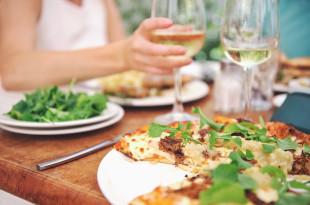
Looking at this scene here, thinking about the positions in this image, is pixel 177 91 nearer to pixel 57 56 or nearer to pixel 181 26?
pixel 181 26

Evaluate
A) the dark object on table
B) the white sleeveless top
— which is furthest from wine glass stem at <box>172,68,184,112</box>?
the white sleeveless top

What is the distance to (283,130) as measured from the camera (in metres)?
0.94

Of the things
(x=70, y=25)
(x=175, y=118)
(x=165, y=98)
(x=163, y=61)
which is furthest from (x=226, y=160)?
(x=70, y=25)

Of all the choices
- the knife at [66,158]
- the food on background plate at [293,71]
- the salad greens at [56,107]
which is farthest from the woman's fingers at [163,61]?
the food on background plate at [293,71]

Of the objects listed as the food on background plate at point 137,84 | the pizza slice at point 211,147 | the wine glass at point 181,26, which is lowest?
the food on background plate at point 137,84

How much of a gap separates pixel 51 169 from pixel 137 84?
3.50 feet

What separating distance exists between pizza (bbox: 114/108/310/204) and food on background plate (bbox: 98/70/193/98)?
2.29 ft

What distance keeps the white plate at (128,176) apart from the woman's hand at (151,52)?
1.77 feet

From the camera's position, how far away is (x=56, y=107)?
124 cm

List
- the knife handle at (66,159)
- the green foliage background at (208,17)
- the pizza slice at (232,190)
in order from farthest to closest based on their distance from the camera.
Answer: the green foliage background at (208,17) < the knife handle at (66,159) < the pizza slice at (232,190)

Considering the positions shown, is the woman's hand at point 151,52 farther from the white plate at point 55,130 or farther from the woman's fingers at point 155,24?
the white plate at point 55,130

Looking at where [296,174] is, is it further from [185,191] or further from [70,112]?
[70,112]

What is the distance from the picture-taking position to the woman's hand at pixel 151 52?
1195mm

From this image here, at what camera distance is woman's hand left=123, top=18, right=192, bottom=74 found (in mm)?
1195
